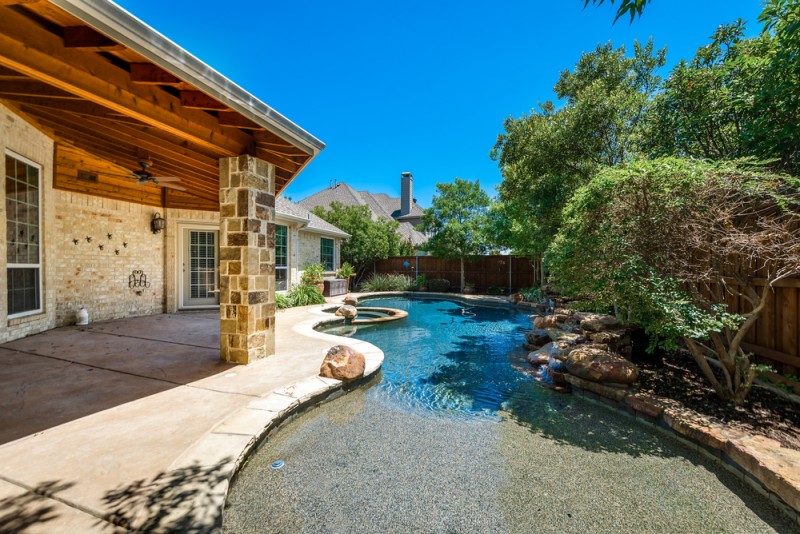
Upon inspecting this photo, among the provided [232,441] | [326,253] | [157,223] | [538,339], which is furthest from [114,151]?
[326,253]

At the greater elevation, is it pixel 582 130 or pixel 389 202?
pixel 389 202

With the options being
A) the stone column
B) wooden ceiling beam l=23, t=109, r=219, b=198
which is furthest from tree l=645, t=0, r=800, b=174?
wooden ceiling beam l=23, t=109, r=219, b=198

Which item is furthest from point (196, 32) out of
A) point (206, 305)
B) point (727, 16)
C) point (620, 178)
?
point (727, 16)

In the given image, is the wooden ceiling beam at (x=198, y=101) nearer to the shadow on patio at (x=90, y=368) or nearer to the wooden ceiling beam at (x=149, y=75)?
the wooden ceiling beam at (x=149, y=75)

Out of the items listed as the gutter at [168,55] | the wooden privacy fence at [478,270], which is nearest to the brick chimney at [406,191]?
the wooden privacy fence at [478,270]

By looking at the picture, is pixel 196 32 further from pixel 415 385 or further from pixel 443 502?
pixel 443 502

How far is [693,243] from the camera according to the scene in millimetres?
3334

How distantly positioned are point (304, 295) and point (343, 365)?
283 inches

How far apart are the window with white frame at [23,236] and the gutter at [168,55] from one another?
4160 millimetres

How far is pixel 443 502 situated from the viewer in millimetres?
2211

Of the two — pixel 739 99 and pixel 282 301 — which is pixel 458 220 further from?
pixel 739 99

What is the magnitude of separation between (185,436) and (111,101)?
110 inches

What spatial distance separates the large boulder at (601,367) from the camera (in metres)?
3.92

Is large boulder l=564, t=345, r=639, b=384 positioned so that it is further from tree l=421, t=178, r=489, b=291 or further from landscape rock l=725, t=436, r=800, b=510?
tree l=421, t=178, r=489, b=291
